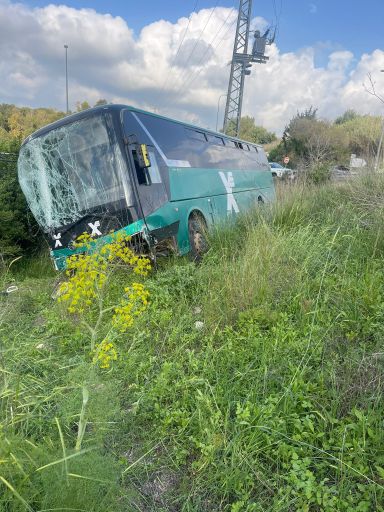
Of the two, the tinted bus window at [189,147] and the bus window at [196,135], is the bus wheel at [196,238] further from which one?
the bus window at [196,135]

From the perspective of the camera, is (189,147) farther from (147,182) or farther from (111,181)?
(111,181)

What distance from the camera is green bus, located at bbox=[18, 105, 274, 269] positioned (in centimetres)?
504

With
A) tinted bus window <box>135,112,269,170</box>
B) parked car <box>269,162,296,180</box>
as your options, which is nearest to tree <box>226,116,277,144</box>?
parked car <box>269,162,296,180</box>

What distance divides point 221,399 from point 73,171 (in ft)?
14.2

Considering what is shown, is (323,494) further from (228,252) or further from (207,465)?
(228,252)

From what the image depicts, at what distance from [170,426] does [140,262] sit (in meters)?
1.22

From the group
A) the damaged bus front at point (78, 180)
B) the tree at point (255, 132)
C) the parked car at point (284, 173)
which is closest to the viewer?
the damaged bus front at point (78, 180)

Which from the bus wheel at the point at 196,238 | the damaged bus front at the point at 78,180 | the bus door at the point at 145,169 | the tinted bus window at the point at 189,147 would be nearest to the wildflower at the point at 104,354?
the damaged bus front at the point at 78,180

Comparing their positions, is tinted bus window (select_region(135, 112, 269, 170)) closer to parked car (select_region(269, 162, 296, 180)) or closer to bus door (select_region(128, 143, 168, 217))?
bus door (select_region(128, 143, 168, 217))

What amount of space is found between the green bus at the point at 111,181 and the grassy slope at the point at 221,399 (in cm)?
168

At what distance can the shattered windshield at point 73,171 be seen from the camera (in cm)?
507

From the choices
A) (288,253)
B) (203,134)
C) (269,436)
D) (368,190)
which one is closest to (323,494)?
(269,436)

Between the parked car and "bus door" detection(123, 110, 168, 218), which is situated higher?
"bus door" detection(123, 110, 168, 218)

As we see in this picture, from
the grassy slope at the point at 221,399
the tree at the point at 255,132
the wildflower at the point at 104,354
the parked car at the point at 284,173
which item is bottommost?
the grassy slope at the point at 221,399
